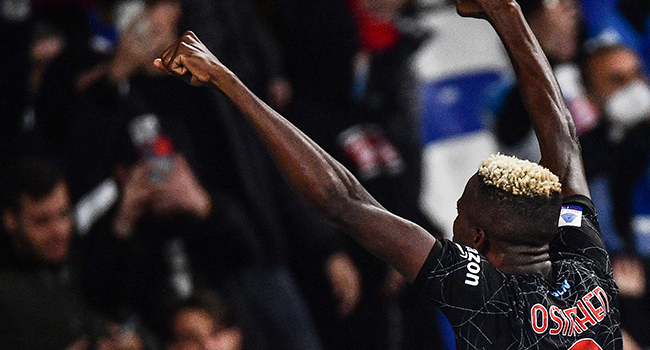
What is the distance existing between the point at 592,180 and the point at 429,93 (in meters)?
1.41

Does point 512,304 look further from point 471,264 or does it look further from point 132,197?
point 132,197

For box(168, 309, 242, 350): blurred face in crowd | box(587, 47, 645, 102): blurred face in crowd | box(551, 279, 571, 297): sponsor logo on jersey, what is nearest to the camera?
box(551, 279, 571, 297): sponsor logo on jersey

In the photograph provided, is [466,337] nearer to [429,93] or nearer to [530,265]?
[530,265]

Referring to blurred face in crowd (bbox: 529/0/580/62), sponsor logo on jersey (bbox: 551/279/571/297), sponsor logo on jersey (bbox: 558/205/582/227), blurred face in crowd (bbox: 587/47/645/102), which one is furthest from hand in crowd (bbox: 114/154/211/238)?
blurred face in crowd (bbox: 587/47/645/102)

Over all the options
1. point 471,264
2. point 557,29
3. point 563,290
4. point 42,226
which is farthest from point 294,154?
point 557,29

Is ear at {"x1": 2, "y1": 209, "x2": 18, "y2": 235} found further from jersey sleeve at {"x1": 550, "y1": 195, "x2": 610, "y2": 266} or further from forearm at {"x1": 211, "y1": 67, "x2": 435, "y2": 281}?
jersey sleeve at {"x1": 550, "y1": 195, "x2": 610, "y2": 266}

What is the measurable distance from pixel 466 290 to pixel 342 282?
108 inches

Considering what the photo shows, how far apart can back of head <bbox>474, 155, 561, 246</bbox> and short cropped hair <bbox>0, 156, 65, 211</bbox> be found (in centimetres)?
231

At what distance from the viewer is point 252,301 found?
4594 mm

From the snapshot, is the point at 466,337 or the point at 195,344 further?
the point at 195,344

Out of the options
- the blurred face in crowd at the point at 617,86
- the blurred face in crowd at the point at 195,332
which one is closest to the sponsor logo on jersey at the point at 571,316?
the blurred face in crowd at the point at 195,332

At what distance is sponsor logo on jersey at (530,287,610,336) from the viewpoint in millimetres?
2371

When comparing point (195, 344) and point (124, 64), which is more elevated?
point (124, 64)

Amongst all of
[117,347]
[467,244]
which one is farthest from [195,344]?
[467,244]
